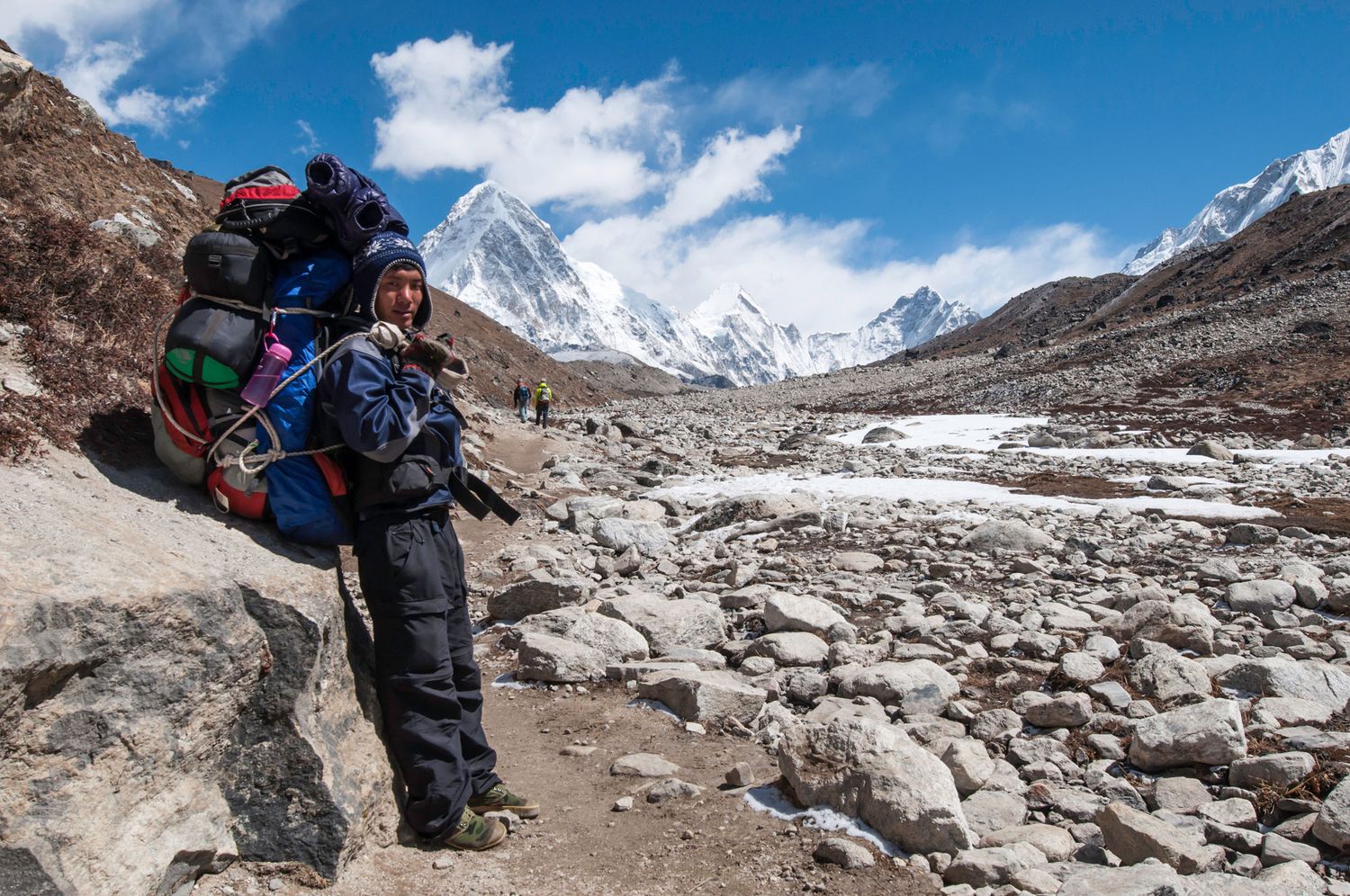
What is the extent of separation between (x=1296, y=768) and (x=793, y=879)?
116 inches

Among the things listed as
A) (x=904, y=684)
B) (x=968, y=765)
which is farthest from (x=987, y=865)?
(x=904, y=684)

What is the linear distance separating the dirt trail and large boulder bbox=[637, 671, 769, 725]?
150 millimetres

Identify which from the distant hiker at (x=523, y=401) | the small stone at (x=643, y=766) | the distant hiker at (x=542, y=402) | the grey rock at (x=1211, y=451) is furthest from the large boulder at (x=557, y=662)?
the distant hiker at (x=523, y=401)

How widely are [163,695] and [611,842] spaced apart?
2161mm

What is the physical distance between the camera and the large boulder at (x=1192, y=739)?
4.58 m

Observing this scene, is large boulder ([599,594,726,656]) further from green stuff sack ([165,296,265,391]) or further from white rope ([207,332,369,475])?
green stuff sack ([165,296,265,391])

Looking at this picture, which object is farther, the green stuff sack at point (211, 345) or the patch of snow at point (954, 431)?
the patch of snow at point (954, 431)

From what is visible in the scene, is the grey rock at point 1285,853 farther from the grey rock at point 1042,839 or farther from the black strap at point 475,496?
the black strap at point 475,496

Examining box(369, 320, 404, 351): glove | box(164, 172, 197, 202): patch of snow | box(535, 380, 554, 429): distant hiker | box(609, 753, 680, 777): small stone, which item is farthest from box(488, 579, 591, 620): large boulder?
box(535, 380, 554, 429): distant hiker

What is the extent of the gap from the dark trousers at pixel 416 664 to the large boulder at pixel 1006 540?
850 centimetres

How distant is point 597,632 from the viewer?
669cm

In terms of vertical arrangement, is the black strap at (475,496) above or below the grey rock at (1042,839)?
above

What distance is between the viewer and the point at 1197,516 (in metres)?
12.9

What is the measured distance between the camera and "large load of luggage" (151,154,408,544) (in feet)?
11.3
